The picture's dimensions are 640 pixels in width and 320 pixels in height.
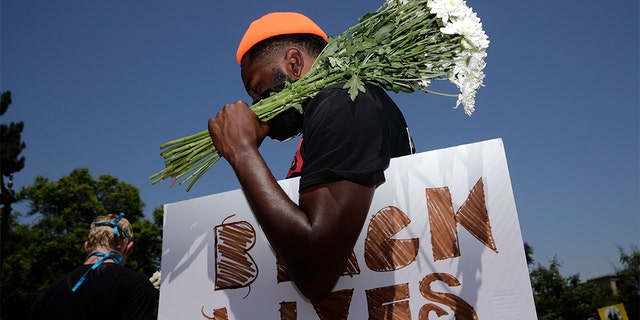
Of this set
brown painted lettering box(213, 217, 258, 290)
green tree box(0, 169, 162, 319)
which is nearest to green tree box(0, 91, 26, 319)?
green tree box(0, 169, 162, 319)

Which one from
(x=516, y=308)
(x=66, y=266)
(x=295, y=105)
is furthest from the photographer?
(x=66, y=266)

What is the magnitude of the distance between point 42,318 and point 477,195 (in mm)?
3889

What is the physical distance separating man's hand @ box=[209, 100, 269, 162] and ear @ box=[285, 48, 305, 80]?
28 centimetres

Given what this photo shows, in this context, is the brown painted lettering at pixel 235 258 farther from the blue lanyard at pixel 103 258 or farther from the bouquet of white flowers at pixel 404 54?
the blue lanyard at pixel 103 258

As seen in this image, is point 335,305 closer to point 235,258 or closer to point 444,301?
point 444,301

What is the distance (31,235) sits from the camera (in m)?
31.5

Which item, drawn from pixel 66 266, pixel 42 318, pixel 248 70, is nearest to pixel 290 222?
pixel 248 70

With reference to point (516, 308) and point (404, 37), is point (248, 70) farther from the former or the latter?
point (516, 308)

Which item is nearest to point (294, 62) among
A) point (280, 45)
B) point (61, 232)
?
point (280, 45)

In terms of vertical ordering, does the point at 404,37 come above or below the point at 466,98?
above

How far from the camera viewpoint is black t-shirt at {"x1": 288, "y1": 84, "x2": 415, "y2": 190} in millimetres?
1389

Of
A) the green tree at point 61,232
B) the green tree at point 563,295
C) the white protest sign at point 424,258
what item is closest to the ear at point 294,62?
the white protest sign at point 424,258

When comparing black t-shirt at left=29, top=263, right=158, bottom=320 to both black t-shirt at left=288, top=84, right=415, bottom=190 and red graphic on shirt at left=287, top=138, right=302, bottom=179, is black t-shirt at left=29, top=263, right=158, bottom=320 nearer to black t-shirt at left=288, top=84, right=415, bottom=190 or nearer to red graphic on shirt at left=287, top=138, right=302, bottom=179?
red graphic on shirt at left=287, top=138, right=302, bottom=179

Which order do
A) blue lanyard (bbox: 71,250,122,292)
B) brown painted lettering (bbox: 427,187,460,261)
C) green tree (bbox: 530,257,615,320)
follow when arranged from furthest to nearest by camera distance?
green tree (bbox: 530,257,615,320)
blue lanyard (bbox: 71,250,122,292)
brown painted lettering (bbox: 427,187,460,261)
